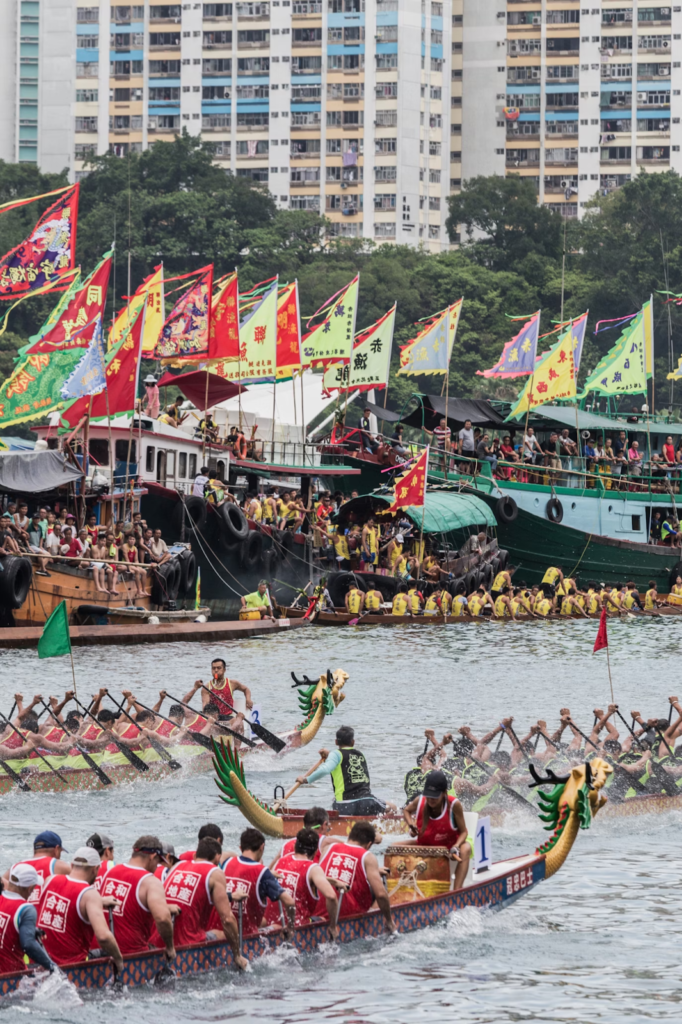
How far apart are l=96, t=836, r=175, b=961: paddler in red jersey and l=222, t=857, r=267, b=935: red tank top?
790mm

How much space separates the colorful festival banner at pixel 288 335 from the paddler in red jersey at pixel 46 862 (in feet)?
117

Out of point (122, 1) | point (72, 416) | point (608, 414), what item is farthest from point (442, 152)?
point (72, 416)

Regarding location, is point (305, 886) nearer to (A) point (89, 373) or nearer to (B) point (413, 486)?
(A) point (89, 373)

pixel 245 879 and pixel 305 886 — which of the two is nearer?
pixel 245 879

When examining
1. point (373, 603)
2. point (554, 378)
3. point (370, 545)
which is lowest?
point (373, 603)

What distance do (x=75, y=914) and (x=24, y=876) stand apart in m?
0.50

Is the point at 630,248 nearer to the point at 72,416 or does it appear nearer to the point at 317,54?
the point at 317,54

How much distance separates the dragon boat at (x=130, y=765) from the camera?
20844mm

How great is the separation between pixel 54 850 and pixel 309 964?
9.09 ft

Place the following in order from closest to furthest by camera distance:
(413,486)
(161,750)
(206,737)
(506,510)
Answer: (161,750)
(206,737)
(413,486)
(506,510)

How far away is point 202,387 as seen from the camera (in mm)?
48094

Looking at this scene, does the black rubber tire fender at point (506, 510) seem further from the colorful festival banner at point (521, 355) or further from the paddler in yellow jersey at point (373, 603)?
the paddler in yellow jersey at point (373, 603)

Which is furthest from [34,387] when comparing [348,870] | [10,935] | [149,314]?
[10,935]

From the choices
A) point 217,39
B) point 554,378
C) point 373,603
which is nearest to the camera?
point 373,603
